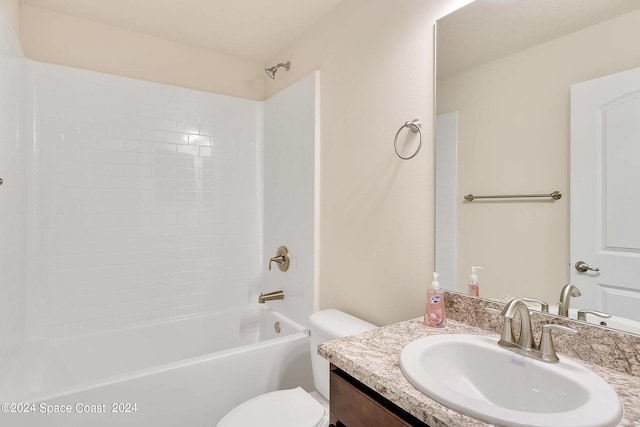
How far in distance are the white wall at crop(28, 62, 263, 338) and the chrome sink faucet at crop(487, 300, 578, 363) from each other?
2000 mm

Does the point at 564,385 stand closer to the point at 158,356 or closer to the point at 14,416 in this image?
the point at 14,416

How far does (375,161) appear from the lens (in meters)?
1.60

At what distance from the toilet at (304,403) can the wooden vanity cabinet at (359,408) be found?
368 mm

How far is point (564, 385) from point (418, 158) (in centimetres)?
88

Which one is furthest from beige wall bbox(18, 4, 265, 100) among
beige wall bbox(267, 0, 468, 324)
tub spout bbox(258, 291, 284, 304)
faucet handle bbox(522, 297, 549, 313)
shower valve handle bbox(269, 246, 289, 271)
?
faucet handle bbox(522, 297, 549, 313)

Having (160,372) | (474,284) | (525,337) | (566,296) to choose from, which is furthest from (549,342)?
(160,372)

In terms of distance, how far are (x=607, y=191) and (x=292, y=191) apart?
1.66 metres

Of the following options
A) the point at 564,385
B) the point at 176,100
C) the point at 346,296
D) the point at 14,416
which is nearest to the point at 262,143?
the point at 176,100

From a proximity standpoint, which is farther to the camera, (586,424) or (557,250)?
(557,250)

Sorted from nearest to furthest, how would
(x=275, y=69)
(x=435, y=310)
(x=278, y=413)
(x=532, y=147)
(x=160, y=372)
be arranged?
(x=532, y=147) → (x=435, y=310) → (x=278, y=413) → (x=160, y=372) → (x=275, y=69)

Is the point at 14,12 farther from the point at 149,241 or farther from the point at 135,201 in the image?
the point at 149,241

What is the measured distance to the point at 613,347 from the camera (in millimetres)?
874

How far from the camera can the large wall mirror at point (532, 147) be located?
2.90 ft

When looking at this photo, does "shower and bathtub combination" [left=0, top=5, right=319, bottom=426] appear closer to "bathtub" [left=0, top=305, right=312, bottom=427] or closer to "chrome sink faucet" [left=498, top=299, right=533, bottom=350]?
"bathtub" [left=0, top=305, right=312, bottom=427]
